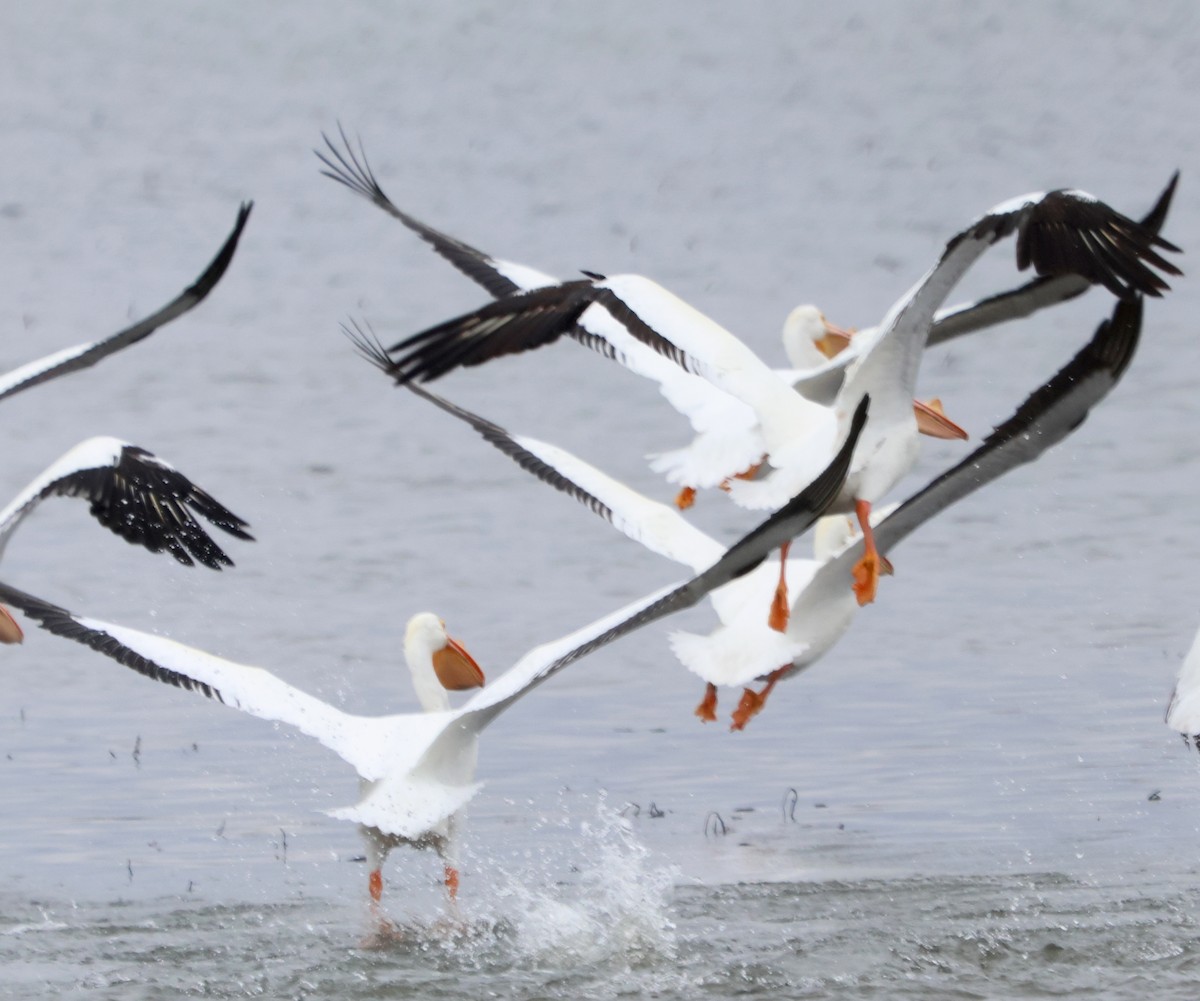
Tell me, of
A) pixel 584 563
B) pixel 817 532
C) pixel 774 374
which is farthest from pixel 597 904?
→ pixel 584 563

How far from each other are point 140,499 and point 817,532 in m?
2.21

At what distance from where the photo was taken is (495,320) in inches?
262

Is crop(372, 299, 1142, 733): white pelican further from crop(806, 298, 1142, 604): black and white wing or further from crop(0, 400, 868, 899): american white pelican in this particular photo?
crop(0, 400, 868, 899): american white pelican

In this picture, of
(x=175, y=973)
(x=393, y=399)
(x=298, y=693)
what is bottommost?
(x=175, y=973)

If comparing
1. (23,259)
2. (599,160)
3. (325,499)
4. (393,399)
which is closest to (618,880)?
(325,499)

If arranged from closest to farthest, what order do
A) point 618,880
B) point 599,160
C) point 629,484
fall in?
point 618,880, point 629,484, point 599,160

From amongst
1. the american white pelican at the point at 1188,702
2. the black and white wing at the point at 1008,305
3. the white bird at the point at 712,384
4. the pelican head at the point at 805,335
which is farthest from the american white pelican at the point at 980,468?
the pelican head at the point at 805,335

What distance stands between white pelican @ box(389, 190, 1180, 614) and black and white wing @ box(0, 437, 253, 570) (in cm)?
153

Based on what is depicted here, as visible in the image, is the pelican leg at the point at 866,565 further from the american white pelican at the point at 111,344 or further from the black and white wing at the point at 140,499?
the american white pelican at the point at 111,344

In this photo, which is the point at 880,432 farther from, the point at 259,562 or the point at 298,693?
the point at 259,562

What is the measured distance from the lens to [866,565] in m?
7.11

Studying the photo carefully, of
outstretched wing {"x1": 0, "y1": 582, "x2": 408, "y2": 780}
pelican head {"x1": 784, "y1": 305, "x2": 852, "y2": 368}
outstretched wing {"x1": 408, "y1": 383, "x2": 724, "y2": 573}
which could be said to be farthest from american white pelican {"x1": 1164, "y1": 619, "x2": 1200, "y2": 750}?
pelican head {"x1": 784, "y1": 305, "x2": 852, "y2": 368}

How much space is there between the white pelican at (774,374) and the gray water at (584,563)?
992mm

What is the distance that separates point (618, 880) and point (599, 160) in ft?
41.7
